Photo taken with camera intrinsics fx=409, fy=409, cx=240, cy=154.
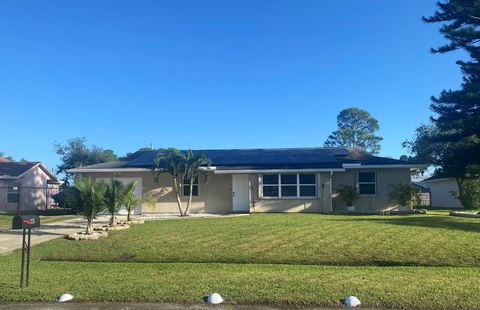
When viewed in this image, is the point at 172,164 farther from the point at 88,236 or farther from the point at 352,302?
the point at 352,302

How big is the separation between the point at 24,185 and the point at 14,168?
5.63 ft

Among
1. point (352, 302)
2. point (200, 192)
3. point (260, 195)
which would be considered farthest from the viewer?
point (200, 192)

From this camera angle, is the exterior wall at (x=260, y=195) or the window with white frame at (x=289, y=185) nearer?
the exterior wall at (x=260, y=195)

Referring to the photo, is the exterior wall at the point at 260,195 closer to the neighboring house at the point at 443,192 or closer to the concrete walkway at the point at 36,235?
the concrete walkway at the point at 36,235

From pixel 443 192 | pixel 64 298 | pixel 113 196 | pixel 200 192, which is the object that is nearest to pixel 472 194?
pixel 443 192

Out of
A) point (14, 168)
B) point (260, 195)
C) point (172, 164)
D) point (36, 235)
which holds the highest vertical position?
point (14, 168)

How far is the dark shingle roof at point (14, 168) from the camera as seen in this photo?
3130 centimetres

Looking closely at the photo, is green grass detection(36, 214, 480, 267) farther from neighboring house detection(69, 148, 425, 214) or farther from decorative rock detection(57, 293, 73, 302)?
neighboring house detection(69, 148, 425, 214)

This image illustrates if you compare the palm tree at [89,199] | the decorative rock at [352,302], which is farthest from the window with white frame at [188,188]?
the decorative rock at [352,302]

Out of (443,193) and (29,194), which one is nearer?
(29,194)

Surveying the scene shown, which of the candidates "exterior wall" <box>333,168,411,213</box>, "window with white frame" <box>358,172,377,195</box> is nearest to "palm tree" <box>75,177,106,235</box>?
"exterior wall" <box>333,168,411,213</box>

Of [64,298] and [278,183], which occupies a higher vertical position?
[278,183]

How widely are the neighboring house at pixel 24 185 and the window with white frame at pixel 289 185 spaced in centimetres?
1613

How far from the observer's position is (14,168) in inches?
1296
